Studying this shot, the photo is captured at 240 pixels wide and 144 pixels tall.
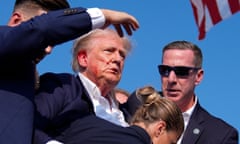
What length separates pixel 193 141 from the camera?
450 cm

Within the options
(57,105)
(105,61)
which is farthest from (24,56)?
(105,61)

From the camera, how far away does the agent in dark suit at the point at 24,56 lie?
2.32 m

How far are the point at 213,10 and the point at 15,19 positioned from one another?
342cm

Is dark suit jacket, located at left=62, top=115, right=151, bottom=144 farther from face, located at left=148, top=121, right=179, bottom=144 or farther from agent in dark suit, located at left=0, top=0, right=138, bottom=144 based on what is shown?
face, located at left=148, top=121, right=179, bottom=144

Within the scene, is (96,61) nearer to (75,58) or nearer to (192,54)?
(75,58)

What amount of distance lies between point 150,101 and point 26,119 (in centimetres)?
138

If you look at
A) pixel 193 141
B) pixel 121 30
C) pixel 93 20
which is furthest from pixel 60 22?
pixel 193 141

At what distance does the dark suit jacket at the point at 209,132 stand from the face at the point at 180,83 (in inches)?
10.9

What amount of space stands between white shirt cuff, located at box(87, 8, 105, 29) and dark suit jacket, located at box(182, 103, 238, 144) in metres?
2.16

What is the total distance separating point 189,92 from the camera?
5039mm

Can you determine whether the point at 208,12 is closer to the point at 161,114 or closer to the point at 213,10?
the point at 213,10

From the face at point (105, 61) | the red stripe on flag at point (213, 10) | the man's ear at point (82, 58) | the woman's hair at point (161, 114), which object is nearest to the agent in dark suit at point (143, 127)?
the woman's hair at point (161, 114)

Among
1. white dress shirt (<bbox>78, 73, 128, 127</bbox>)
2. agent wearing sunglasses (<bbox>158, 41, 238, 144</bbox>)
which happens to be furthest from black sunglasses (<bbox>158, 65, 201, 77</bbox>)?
white dress shirt (<bbox>78, 73, 128, 127</bbox>)

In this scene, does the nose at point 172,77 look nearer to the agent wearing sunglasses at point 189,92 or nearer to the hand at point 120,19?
the agent wearing sunglasses at point 189,92
